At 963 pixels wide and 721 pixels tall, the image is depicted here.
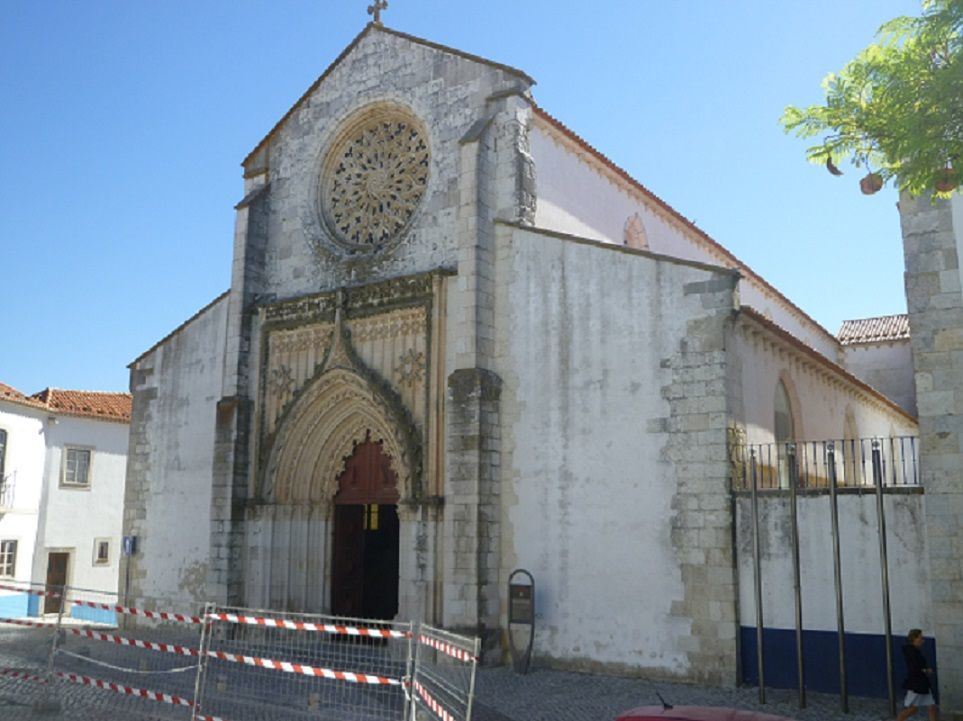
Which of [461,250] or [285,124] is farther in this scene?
[285,124]

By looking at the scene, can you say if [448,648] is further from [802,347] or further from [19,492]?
[19,492]

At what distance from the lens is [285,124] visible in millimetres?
19141

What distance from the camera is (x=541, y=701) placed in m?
11.3

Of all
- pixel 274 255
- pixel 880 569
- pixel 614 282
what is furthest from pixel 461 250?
pixel 880 569

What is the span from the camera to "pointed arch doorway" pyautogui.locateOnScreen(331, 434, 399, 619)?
16.7 m

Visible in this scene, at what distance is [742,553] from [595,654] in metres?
2.64

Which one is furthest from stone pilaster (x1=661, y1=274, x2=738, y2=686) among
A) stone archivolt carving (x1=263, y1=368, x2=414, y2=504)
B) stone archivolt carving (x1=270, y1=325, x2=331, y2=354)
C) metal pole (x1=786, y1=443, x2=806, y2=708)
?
stone archivolt carving (x1=270, y1=325, x2=331, y2=354)

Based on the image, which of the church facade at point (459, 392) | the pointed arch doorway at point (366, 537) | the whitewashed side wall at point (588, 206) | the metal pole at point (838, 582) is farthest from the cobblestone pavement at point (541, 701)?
the whitewashed side wall at point (588, 206)

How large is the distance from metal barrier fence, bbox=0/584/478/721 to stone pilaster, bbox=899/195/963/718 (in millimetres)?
5507

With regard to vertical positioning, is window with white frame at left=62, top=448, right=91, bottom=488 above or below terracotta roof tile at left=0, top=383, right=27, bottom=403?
below

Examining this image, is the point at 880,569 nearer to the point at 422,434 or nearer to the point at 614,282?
the point at 614,282

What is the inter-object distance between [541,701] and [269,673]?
3.37 metres

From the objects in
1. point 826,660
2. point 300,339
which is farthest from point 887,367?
point 300,339

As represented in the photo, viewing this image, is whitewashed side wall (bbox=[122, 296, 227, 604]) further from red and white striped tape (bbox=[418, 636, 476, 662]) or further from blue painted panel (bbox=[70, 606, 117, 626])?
red and white striped tape (bbox=[418, 636, 476, 662])
